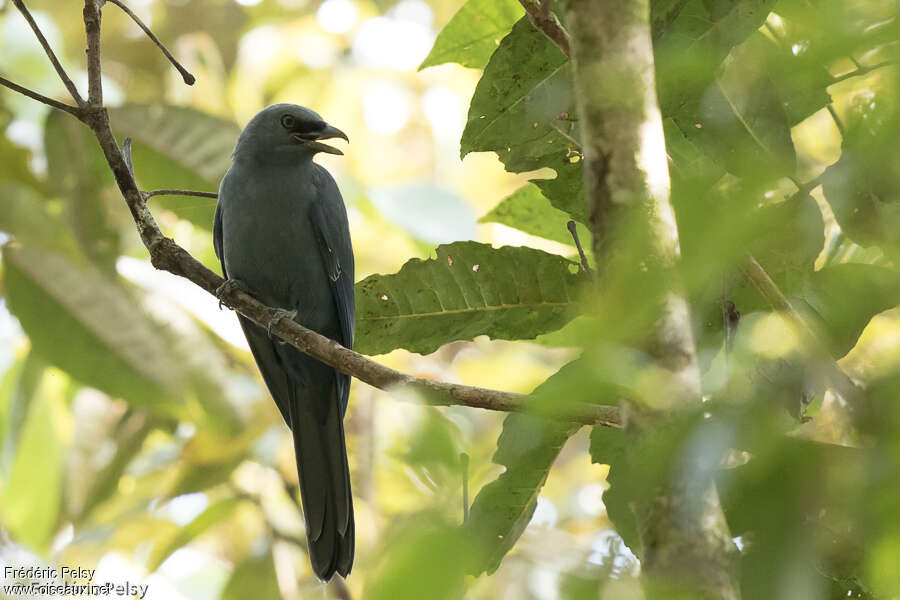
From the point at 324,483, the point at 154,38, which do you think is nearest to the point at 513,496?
the point at 154,38

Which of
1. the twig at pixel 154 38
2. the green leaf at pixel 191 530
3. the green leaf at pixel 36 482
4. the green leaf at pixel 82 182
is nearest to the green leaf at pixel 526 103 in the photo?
the twig at pixel 154 38

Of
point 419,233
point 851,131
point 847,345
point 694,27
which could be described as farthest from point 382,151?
point 851,131

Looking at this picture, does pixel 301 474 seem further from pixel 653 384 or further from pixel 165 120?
pixel 653 384

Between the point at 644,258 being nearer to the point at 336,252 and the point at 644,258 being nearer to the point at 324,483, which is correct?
the point at 324,483

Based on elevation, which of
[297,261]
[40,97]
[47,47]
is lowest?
[297,261]

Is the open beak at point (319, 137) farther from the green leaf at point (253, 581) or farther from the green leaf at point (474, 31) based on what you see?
the green leaf at point (253, 581)

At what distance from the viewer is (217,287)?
293cm

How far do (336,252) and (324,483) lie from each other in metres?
1.11

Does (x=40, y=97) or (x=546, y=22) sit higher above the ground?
(x=546, y=22)

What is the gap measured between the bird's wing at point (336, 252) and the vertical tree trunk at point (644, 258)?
10.4 feet

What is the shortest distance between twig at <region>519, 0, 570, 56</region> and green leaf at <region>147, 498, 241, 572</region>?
12.1 ft

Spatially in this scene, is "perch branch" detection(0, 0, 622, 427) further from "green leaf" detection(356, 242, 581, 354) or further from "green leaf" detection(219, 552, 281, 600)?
"green leaf" detection(219, 552, 281, 600)

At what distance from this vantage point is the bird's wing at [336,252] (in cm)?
442

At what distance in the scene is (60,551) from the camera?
508cm
